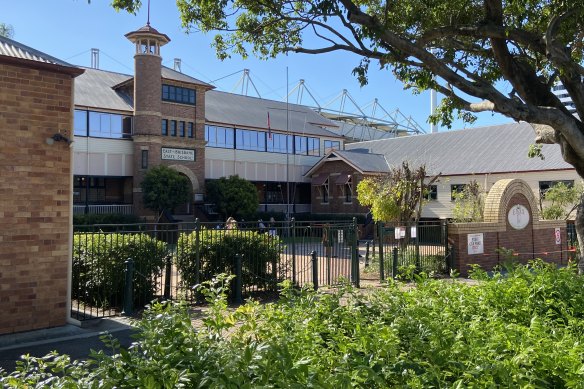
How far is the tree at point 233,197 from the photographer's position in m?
38.4

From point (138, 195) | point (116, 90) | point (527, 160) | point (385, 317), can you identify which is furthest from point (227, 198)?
point (385, 317)

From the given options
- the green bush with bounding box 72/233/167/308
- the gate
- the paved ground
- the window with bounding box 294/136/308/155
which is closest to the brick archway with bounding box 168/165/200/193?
the window with bounding box 294/136/308/155

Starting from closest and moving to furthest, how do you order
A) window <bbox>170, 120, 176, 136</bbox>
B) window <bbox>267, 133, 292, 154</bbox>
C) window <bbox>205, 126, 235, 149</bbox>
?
window <bbox>170, 120, 176, 136</bbox>
window <bbox>205, 126, 235, 149</bbox>
window <bbox>267, 133, 292, 154</bbox>

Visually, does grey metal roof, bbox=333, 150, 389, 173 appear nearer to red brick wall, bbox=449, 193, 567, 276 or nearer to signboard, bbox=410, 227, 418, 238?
red brick wall, bbox=449, 193, 567, 276

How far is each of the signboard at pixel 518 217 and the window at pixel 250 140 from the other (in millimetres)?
28249

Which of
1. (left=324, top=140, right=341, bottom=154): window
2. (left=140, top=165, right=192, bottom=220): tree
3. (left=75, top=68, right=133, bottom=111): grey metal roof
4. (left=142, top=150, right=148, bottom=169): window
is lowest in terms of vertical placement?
(left=140, top=165, right=192, bottom=220): tree

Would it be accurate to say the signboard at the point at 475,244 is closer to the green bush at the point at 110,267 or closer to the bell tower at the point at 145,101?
the green bush at the point at 110,267

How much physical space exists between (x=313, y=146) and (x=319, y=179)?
4995 millimetres

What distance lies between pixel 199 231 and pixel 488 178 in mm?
29894

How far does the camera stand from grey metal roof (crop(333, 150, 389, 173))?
42.0 metres

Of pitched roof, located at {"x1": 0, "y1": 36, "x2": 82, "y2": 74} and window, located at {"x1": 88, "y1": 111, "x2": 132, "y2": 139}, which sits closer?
pitched roof, located at {"x1": 0, "y1": 36, "x2": 82, "y2": 74}

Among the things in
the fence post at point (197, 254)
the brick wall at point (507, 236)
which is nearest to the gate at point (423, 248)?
the brick wall at point (507, 236)

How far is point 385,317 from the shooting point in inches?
195

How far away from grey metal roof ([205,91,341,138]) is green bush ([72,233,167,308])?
31995mm
